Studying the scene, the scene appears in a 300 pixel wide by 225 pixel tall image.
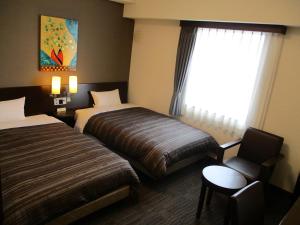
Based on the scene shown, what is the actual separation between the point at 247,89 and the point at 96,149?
2.06 meters

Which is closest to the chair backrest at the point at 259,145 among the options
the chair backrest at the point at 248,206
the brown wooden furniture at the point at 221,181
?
the brown wooden furniture at the point at 221,181

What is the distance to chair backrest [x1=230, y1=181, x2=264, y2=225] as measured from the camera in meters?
1.43

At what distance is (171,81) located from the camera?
4.07 meters

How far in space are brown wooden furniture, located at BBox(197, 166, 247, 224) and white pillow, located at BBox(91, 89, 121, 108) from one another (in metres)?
2.23

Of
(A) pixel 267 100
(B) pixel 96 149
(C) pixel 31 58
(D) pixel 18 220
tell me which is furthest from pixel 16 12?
(A) pixel 267 100

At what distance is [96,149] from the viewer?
261cm

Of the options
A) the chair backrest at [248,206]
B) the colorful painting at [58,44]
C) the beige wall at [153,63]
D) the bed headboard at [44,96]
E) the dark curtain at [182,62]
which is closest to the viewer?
the chair backrest at [248,206]

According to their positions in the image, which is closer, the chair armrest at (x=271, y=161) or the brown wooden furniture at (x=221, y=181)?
the brown wooden furniture at (x=221, y=181)

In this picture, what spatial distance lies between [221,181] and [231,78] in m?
1.58

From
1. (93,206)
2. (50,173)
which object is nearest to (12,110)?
(50,173)

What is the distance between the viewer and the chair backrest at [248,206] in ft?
4.68

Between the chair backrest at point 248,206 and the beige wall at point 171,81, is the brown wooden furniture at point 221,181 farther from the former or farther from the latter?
the beige wall at point 171,81

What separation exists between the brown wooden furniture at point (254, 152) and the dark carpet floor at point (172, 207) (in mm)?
435

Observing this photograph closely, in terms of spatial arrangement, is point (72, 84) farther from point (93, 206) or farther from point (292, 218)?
point (292, 218)
